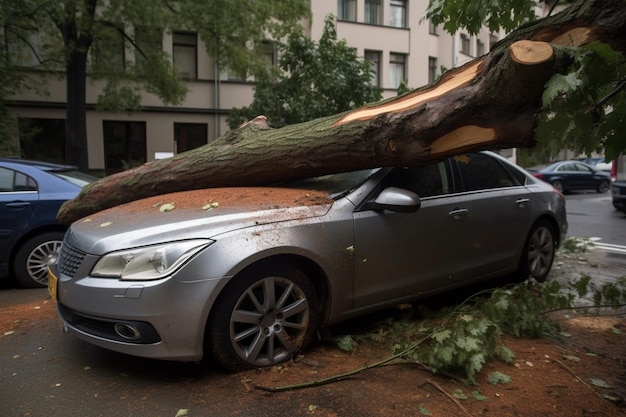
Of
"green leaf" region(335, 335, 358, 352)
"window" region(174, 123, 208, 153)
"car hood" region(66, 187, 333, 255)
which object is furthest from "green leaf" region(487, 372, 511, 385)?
"window" region(174, 123, 208, 153)

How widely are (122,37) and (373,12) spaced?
539 inches

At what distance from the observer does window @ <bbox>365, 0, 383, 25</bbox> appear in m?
23.4

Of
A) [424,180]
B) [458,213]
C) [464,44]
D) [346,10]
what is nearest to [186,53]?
[346,10]

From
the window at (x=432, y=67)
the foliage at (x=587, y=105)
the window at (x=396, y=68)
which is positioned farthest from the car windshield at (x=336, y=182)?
the window at (x=432, y=67)

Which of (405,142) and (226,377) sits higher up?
(405,142)

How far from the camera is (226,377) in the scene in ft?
9.67

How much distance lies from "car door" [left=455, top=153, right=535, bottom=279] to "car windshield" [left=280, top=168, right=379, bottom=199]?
873mm

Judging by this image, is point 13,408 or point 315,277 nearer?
point 13,408

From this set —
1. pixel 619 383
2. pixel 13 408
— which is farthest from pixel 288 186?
pixel 619 383

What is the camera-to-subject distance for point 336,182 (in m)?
3.82

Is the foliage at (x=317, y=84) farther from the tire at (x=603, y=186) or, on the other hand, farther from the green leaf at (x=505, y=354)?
the tire at (x=603, y=186)

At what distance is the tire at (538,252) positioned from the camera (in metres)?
4.89

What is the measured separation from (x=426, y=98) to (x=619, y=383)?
82.8 inches

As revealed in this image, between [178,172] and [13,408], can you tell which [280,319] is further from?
[178,172]
